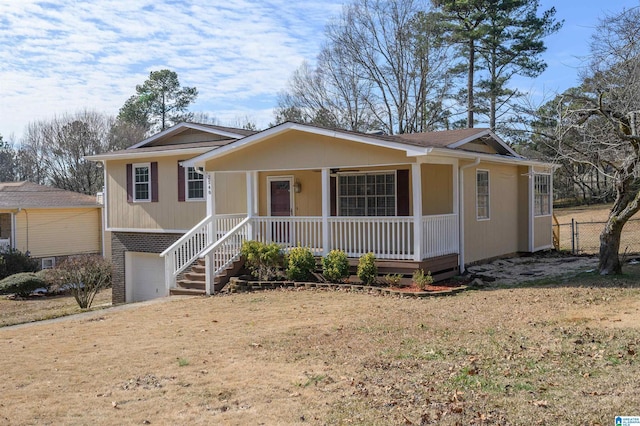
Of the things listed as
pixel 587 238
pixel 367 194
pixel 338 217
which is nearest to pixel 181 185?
pixel 367 194

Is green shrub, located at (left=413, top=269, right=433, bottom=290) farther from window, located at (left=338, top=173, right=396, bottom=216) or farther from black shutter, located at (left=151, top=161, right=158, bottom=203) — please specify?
black shutter, located at (left=151, top=161, right=158, bottom=203)

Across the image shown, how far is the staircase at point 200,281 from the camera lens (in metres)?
14.1

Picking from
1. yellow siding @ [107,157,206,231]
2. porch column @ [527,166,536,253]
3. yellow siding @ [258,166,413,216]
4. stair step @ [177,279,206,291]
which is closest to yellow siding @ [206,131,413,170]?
yellow siding @ [258,166,413,216]

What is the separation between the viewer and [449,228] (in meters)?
14.2

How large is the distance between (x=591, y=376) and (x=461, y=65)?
27.3m

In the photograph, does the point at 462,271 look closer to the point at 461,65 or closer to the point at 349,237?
the point at 349,237

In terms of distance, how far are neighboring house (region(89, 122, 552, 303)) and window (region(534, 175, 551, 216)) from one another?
4 centimetres

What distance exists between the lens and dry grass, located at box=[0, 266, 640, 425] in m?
5.46

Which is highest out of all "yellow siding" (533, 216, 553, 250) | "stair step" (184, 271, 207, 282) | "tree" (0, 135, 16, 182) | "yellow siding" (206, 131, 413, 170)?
"tree" (0, 135, 16, 182)

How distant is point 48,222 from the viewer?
91.4 feet

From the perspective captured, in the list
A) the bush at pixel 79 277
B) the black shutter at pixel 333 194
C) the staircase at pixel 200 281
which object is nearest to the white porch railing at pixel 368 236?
the black shutter at pixel 333 194

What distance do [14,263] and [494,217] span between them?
19.6m

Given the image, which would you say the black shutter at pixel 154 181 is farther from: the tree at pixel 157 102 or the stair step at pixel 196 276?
the tree at pixel 157 102

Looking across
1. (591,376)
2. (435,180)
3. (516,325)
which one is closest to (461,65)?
(435,180)
